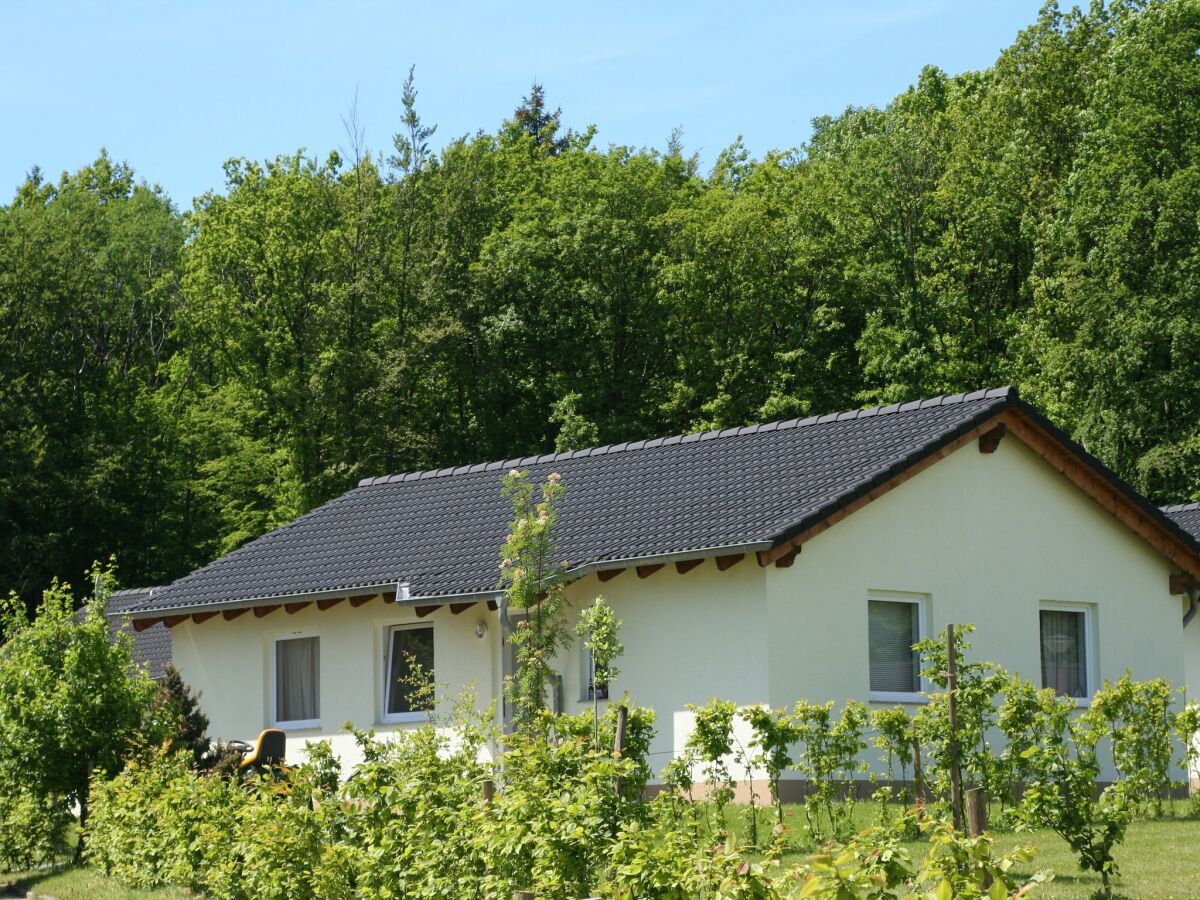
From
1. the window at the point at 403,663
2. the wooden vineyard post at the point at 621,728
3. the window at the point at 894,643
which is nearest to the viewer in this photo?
the wooden vineyard post at the point at 621,728

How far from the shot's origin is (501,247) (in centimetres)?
4609

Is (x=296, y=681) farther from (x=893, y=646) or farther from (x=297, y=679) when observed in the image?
(x=893, y=646)

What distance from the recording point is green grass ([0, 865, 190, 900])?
46.1 feet

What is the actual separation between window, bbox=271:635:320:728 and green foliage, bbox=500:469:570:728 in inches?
255

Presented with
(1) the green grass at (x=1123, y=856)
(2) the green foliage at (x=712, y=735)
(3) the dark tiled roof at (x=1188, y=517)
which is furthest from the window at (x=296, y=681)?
(3) the dark tiled roof at (x=1188, y=517)

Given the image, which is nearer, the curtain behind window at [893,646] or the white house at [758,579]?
the white house at [758,579]

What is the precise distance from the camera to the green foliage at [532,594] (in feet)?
54.9

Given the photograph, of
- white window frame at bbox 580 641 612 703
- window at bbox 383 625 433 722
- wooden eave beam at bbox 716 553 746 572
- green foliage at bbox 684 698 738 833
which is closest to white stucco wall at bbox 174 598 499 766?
window at bbox 383 625 433 722

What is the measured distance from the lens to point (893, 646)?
792 inches

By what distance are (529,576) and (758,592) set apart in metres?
3.08

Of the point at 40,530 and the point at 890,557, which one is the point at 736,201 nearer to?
the point at 40,530

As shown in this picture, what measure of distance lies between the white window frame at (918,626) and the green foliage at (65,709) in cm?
839

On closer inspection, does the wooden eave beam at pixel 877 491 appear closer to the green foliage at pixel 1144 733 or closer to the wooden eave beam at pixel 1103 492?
the wooden eave beam at pixel 1103 492

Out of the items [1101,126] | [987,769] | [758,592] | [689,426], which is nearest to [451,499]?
[758,592]
